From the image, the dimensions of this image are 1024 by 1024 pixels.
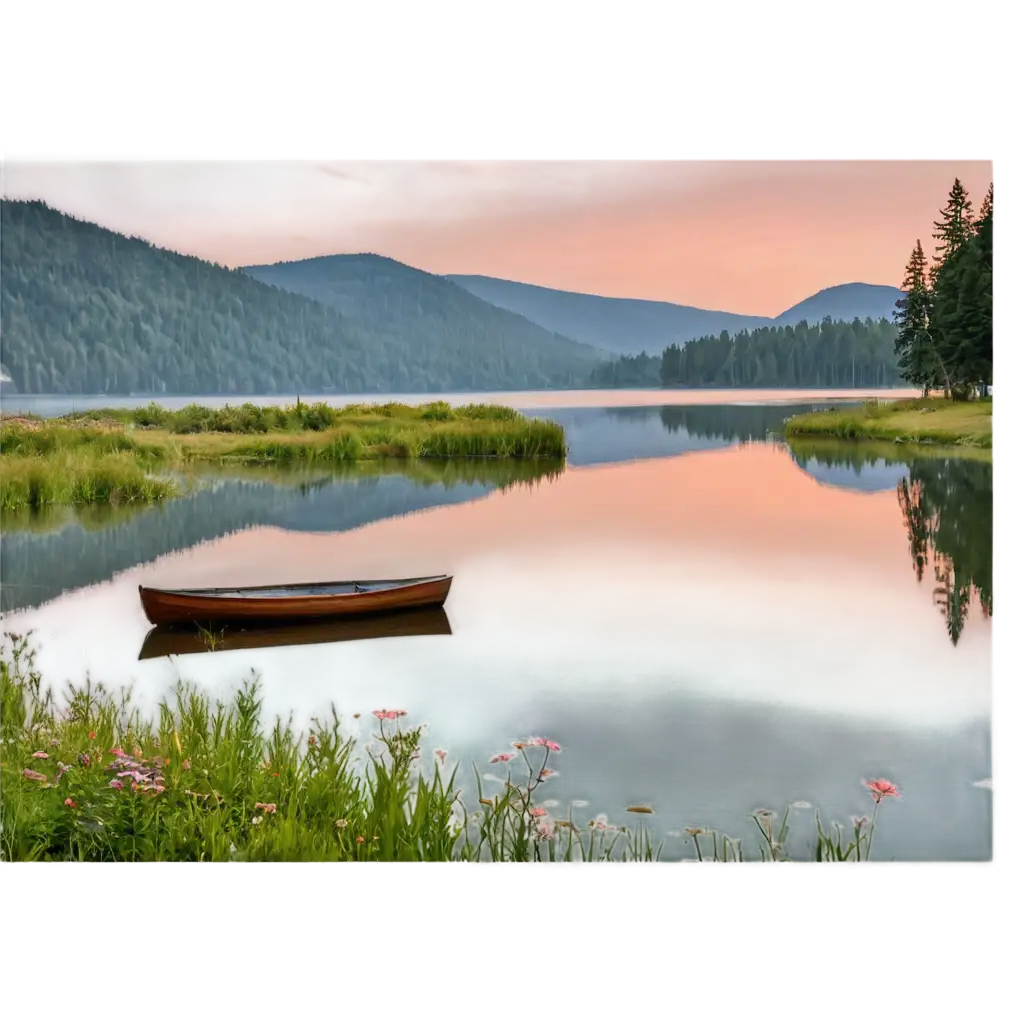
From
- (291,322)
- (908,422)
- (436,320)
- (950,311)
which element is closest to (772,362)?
(908,422)

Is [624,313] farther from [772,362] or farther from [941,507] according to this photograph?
[941,507]

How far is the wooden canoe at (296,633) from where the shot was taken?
4.76 meters

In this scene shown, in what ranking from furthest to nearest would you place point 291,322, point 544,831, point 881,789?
point 291,322 → point 881,789 → point 544,831

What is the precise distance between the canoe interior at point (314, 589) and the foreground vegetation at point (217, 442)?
1.79ft

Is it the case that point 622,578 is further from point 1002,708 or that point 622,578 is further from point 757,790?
point 1002,708

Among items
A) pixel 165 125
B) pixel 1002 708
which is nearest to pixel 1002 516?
pixel 1002 708

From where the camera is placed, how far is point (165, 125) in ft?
11.3

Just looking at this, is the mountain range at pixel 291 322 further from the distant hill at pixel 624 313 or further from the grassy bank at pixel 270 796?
the grassy bank at pixel 270 796

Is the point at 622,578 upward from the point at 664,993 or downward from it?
upward

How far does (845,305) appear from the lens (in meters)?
5.31

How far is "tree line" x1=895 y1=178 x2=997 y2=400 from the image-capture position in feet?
15.9

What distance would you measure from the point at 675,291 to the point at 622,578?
1418 mm

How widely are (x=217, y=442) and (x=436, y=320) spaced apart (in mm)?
1190

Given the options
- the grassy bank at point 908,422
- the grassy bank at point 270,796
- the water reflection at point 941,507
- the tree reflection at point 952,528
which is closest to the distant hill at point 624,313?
the grassy bank at point 908,422
